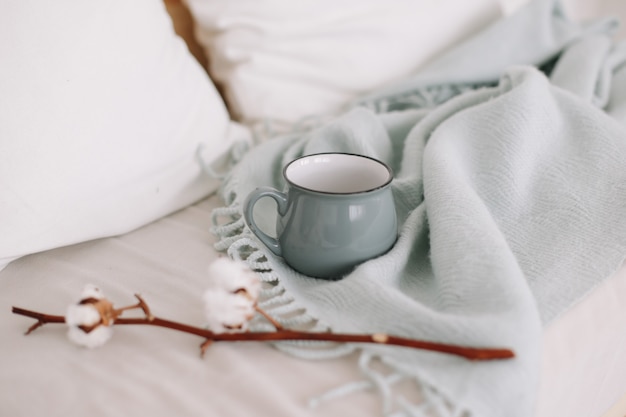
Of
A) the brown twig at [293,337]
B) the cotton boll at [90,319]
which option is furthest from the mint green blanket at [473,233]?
the cotton boll at [90,319]

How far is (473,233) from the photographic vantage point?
48 cm

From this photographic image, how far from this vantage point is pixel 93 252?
0.59 meters

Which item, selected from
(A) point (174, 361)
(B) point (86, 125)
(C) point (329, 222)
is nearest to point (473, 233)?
(C) point (329, 222)

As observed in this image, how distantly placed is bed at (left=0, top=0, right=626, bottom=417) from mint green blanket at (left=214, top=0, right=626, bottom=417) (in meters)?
0.01

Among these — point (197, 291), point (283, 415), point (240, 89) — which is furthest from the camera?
point (240, 89)

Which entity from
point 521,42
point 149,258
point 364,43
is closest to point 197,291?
point 149,258

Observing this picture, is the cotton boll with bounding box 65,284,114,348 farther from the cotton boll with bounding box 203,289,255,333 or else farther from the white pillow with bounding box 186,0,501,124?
the white pillow with bounding box 186,0,501,124

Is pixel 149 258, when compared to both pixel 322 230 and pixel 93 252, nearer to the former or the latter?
pixel 93 252

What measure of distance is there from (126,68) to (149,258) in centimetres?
21

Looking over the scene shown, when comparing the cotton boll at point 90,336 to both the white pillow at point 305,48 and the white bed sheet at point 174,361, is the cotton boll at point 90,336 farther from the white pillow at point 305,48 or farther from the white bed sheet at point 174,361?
the white pillow at point 305,48

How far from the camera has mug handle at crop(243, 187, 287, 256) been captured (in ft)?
1.62

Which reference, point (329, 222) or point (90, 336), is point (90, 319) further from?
point (329, 222)

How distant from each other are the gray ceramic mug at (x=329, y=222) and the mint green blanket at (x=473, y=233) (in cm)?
2

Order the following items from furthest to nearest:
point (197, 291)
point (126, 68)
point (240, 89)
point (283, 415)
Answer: point (240, 89) < point (126, 68) < point (197, 291) < point (283, 415)
